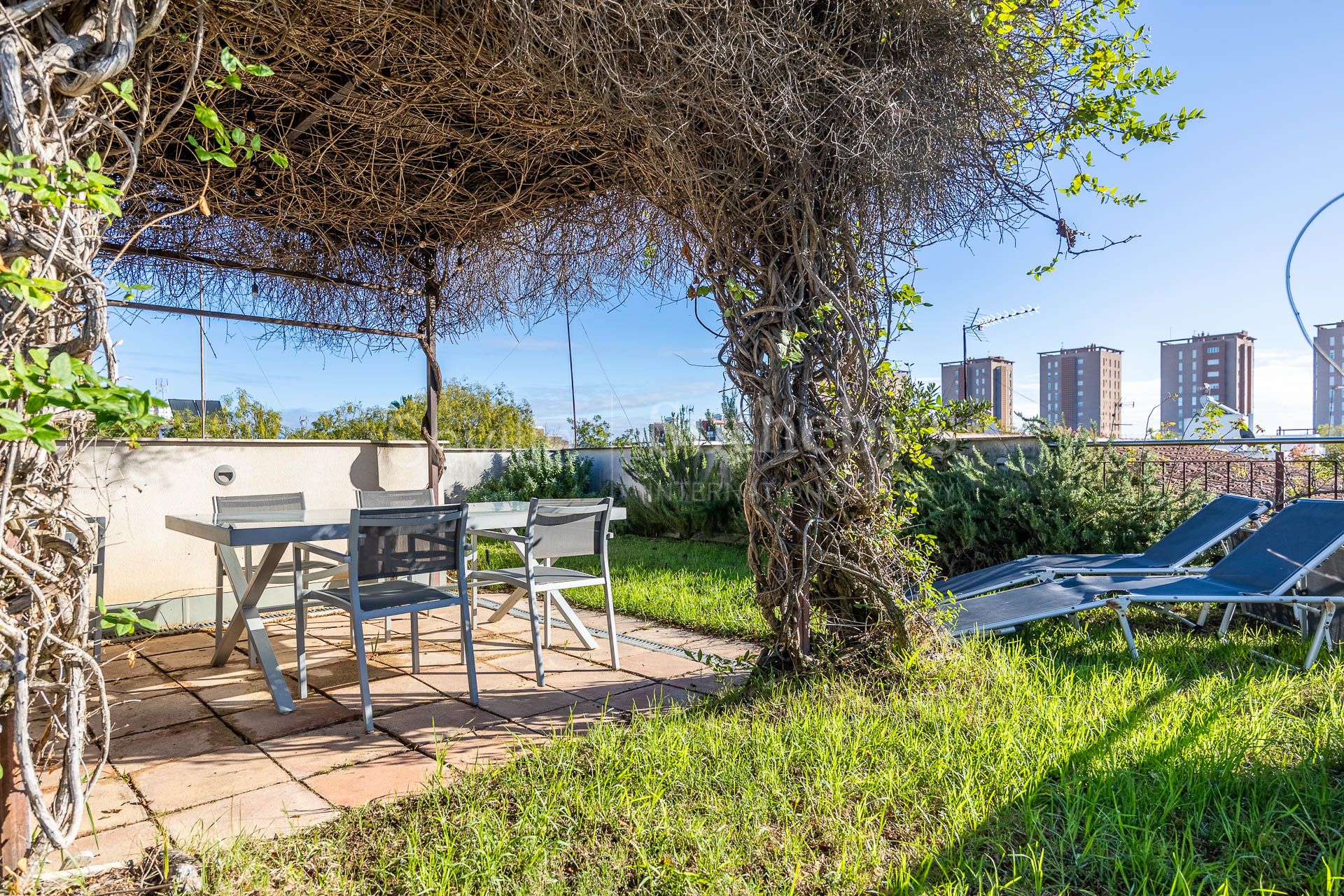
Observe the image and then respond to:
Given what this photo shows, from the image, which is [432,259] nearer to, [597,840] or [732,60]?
[732,60]

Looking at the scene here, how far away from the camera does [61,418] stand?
1647 mm

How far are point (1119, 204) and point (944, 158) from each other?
0.72 m

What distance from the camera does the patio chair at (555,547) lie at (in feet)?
11.8

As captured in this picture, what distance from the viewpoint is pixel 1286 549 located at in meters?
3.60

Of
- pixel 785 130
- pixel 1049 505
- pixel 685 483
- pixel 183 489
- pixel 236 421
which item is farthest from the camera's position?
pixel 685 483

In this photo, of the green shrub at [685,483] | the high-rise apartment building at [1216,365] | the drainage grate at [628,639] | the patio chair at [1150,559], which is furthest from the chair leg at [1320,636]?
the high-rise apartment building at [1216,365]

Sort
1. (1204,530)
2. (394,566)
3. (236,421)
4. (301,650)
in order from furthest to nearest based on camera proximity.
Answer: (236,421)
(1204,530)
(301,650)
(394,566)

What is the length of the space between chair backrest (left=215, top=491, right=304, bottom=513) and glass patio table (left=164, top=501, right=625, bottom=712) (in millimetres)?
81

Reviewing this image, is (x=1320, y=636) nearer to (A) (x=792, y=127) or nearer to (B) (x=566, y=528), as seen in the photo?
Result: (A) (x=792, y=127)

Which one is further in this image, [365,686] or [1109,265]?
[1109,265]

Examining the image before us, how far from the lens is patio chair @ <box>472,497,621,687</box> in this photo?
3.61 metres

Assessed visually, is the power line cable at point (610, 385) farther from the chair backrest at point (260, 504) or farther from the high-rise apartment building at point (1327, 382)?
the high-rise apartment building at point (1327, 382)

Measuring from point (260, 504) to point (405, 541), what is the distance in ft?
5.84

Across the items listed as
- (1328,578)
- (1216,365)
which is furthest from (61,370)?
(1216,365)
